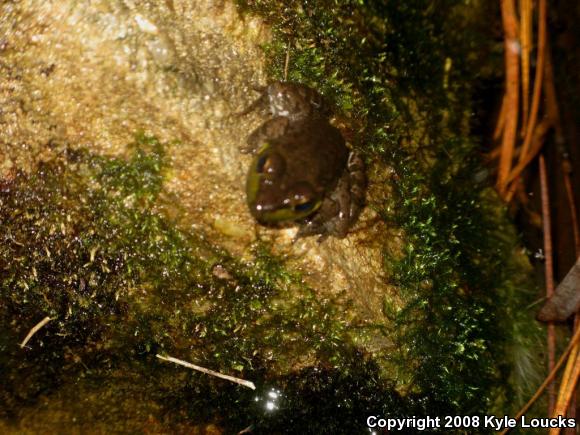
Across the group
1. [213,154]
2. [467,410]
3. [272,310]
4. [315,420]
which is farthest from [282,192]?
[467,410]

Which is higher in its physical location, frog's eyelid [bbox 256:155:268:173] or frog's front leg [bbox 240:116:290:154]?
frog's front leg [bbox 240:116:290:154]

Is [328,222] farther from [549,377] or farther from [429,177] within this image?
[549,377]

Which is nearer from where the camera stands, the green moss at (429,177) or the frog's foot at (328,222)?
the frog's foot at (328,222)

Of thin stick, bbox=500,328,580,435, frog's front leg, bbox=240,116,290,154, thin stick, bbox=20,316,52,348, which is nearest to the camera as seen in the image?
thin stick, bbox=20,316,52,348

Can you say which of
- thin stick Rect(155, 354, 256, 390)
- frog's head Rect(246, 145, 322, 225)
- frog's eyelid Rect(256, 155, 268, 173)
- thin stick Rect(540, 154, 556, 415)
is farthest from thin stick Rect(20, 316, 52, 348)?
thin stick Rect(540, 154, 556, 415)

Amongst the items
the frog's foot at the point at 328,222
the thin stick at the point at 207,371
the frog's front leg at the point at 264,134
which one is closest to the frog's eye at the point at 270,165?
the frog's front leg at the point at 264,134

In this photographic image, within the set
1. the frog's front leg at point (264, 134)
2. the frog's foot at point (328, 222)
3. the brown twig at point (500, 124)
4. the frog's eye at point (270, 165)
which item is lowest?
the brown twig at point (500, 124)

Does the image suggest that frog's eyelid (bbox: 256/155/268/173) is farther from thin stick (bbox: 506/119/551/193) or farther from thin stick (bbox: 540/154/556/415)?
thin stick (bbox: 540/154/556/415)

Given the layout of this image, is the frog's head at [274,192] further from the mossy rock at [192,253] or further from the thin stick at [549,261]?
the thin stick at [549,261]

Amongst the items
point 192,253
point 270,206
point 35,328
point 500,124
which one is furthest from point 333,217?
point 500,124
